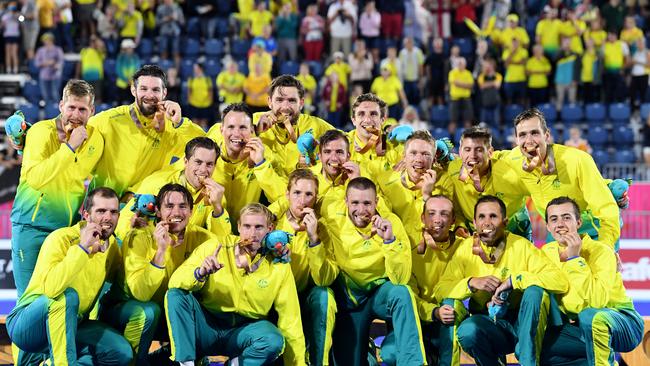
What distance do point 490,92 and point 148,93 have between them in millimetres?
→ 9564

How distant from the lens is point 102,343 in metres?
7.47

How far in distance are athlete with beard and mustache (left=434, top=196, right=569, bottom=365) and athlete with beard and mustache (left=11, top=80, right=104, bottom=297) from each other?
279 cm

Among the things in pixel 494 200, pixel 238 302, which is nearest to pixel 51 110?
pixel 238 302

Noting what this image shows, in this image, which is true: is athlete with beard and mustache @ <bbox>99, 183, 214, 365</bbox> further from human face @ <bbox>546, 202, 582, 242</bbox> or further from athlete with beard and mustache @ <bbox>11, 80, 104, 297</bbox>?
human face @ <bbox>546, 202, 582, 242</bbox>

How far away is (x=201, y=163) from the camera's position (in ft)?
26.3

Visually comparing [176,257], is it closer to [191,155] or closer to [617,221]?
[191,155]

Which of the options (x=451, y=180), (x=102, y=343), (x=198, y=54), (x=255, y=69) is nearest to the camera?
(x=102, y=343)

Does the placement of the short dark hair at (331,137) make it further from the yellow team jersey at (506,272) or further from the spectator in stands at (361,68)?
the spectator in stands at (361,68)

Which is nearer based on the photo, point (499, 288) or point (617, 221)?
point (499, 288)

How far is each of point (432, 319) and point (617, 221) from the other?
1.53 metres

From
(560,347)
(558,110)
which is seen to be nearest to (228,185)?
(560,347)

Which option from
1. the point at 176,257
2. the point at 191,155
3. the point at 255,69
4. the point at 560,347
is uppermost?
the point at 255,69

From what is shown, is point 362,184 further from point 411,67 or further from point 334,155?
point 411,67

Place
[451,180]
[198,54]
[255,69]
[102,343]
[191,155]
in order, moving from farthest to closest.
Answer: [198,54]
[255,69]
[451,180]
[191,155]
[102,343]
